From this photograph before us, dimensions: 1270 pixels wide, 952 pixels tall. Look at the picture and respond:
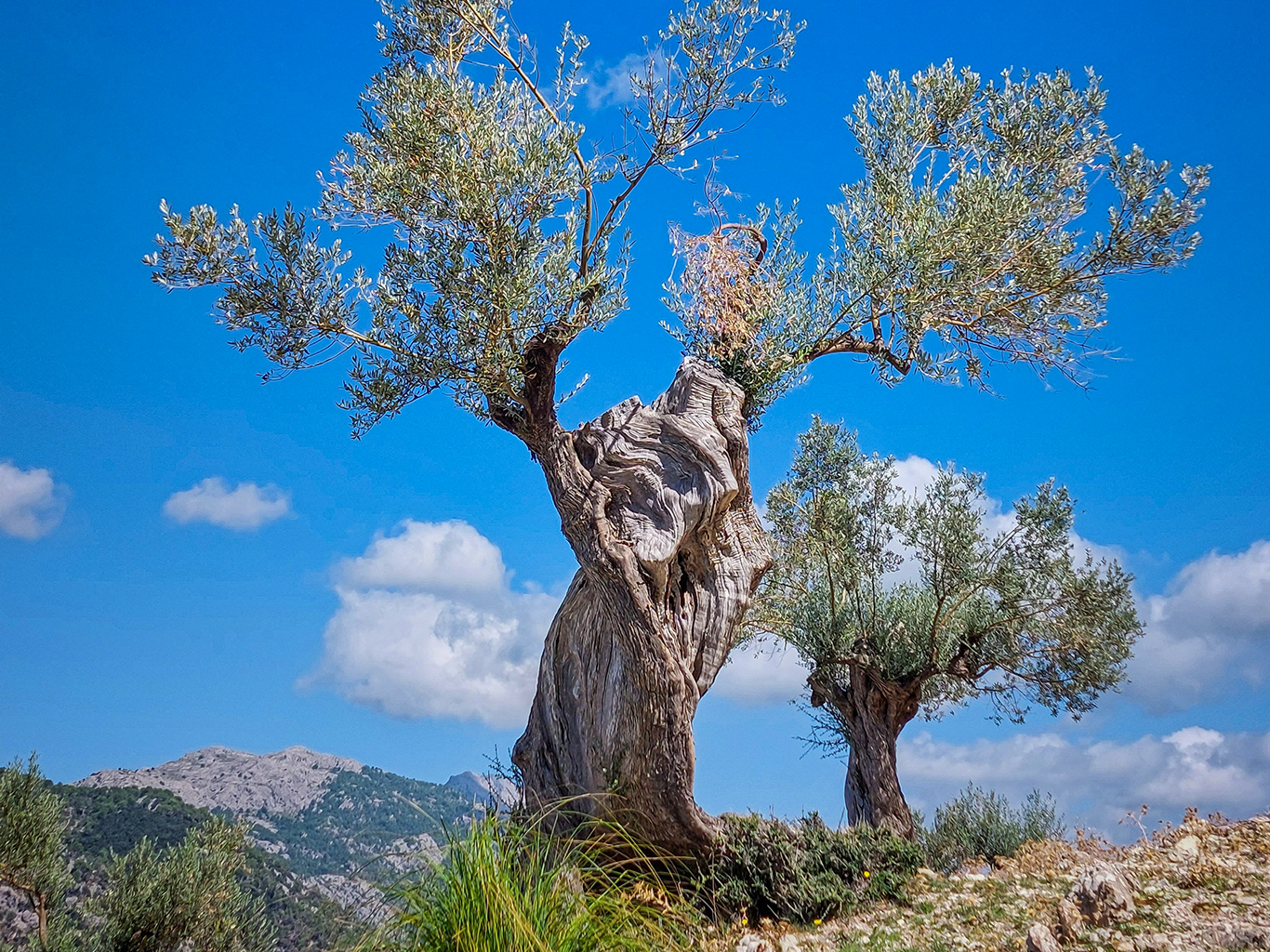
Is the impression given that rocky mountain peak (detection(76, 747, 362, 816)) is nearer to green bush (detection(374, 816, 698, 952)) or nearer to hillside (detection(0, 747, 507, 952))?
hillside (detection(0, 747, 507, 952))

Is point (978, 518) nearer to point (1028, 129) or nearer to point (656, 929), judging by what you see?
point (1028, 129)

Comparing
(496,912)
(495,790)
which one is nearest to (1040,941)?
(496,912)

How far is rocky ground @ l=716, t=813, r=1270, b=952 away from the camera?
6.62 metres

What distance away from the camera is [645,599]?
9.19 meters

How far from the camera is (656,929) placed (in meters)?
6.02

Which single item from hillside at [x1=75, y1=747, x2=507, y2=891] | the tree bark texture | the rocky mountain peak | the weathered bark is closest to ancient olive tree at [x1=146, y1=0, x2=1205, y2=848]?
the tree bark texture

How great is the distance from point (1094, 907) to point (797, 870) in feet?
10.0

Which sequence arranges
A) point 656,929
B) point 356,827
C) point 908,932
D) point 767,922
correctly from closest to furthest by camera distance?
point 656,929 < point 908,932 < point 767,922 < point 356,827

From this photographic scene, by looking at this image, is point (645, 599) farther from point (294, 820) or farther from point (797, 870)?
point (294, 820)

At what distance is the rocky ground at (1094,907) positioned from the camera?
662cm

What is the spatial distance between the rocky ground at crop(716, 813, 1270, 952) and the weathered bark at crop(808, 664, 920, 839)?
609 centimetres

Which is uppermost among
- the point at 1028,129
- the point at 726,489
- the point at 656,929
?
the point at 1028,129

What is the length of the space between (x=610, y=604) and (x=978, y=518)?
374 inches

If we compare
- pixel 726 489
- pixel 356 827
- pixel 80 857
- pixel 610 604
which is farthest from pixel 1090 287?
pixel 356 827
